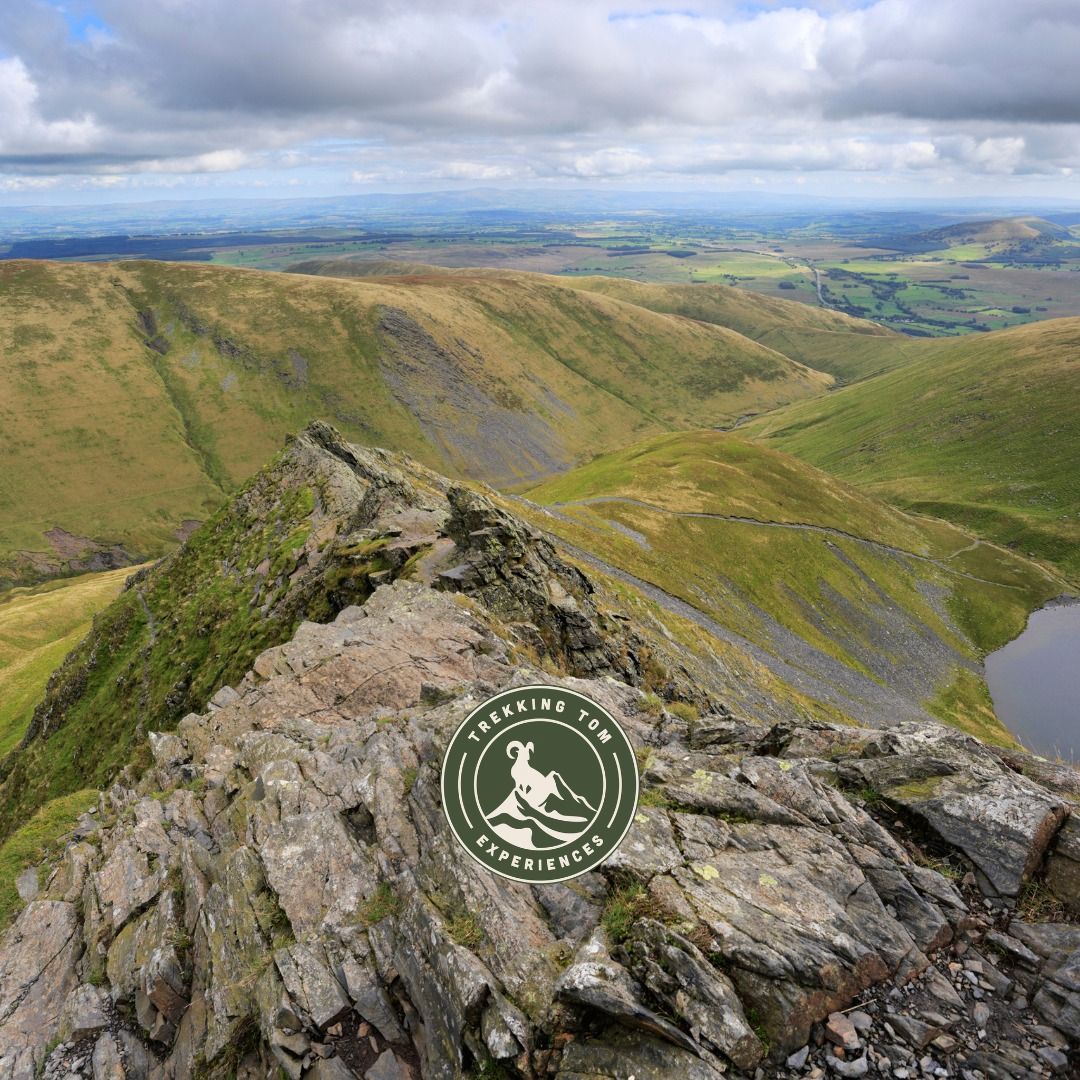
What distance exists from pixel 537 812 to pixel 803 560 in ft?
333

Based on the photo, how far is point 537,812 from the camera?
39.6 ft

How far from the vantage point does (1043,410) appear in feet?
621

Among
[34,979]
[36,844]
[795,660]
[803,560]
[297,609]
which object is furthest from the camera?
[803,560]

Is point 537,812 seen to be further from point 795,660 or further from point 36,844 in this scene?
point 795,660

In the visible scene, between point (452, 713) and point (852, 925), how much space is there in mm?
12282

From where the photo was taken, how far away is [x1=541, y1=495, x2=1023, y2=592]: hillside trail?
110 m

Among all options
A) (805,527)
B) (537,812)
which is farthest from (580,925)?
(805,527)

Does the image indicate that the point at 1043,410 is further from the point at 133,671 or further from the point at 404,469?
the point at 133,671

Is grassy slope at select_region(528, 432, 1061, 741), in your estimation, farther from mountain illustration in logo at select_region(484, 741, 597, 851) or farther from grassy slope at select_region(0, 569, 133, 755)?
grassy slope at select_region(0, 569, 133, 755)

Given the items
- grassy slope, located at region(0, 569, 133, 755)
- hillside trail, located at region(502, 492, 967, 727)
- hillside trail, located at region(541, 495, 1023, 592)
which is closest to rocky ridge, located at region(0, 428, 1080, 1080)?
hillside trail, located at region(502, 492, 967, 727)

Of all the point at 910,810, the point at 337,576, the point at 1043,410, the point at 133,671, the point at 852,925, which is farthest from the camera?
the point at 1043,410

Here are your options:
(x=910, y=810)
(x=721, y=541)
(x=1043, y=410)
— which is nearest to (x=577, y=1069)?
(x=910, y=810)

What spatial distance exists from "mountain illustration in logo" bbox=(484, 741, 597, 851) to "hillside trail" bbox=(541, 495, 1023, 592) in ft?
323

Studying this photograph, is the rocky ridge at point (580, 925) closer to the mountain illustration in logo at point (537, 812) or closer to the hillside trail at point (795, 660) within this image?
the mountain illustration in logo at point (537, 812)
